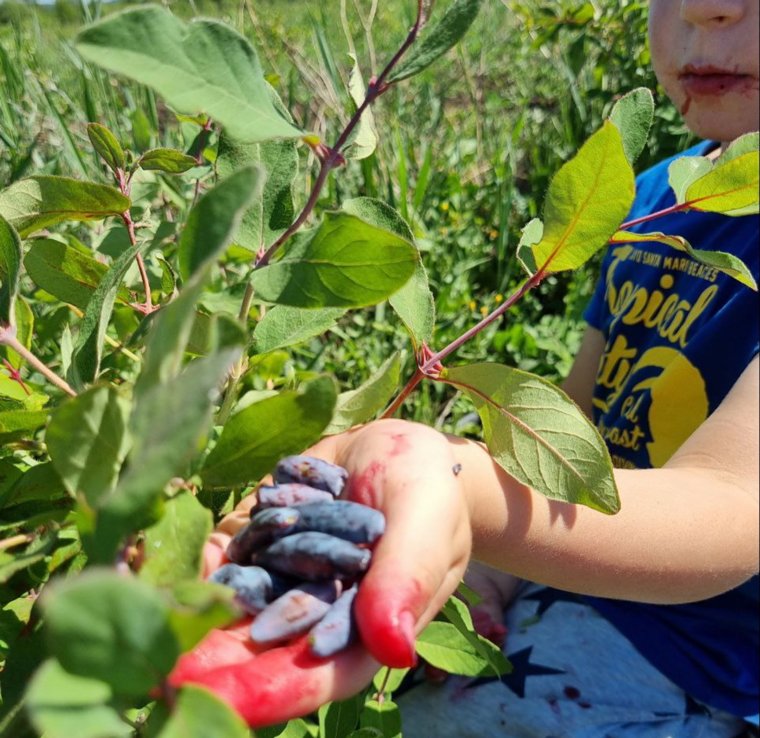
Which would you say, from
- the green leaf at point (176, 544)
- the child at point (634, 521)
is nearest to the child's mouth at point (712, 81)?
the child at point (634, 521)

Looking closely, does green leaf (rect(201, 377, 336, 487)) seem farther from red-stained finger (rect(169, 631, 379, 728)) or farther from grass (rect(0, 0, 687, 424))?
grass (rect(0, 0, 687, 424))

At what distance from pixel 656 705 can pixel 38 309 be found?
1174 millimetres

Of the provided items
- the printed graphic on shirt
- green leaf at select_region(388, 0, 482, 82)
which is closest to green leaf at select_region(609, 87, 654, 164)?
green leaf at select_region(388, 0, 482, 82)

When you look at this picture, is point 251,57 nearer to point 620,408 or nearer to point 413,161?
point 620,408

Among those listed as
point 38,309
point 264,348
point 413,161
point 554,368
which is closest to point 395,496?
point 264,348

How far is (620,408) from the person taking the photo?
4.17 ft

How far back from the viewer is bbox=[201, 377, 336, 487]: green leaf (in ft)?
1.51

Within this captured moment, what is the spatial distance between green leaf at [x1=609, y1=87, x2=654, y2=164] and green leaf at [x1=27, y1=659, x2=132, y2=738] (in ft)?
1.69

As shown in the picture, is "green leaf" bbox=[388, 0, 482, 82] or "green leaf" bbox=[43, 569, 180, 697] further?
"green leaf" bbox=[388, 0, 482, 82]

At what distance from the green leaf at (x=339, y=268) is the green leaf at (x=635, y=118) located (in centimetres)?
24

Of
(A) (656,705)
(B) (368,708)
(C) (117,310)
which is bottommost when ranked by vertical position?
(A) (656,705)

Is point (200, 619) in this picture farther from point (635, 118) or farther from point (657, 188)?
point (657, 188)

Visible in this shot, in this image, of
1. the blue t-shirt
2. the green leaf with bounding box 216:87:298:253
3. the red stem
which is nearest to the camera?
the red stem

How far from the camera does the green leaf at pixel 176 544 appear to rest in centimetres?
40
